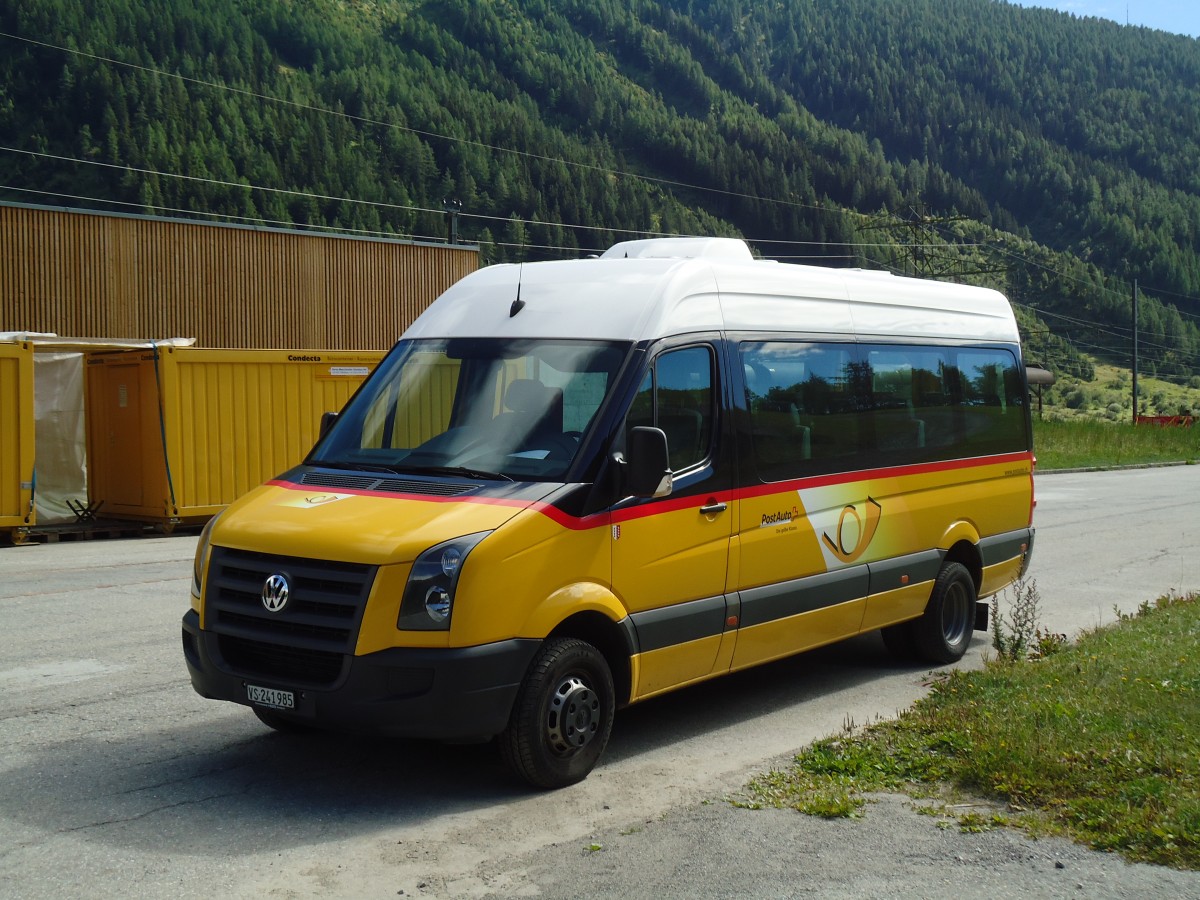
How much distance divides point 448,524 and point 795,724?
9.43 ft

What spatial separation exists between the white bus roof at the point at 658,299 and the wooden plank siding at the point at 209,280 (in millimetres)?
23690

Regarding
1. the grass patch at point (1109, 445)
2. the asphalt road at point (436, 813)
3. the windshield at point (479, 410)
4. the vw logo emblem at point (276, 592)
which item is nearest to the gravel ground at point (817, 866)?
the asphalt road at point (436, 813)

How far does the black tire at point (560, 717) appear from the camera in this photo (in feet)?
19.6

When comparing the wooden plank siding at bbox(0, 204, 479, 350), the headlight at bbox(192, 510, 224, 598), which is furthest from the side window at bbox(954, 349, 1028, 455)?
the wooden plank siding at bbox(0, 204, 479, 350)

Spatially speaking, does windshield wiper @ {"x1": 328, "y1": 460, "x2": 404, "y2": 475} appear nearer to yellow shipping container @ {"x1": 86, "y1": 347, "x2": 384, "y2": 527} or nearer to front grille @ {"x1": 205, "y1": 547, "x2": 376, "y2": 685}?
front grille @ {"x1": 205, "y1": 547, "x2": 376, "y2": 685}

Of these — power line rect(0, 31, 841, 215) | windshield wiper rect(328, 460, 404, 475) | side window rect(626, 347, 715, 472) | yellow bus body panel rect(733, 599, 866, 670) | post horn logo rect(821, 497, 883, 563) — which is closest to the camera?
windshield wiper rect(328, 460, 404, 475)

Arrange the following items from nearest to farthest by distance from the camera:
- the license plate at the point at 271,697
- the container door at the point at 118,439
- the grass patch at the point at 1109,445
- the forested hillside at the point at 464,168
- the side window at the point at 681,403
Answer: the license plate at the point at 271,697 < the side window at the point at 681,403 < the container door at the point at 118,439 < the grass patch at the point at 1109,445 < the forested hillside at the point at 464,168

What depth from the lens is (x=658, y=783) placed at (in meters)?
6.37

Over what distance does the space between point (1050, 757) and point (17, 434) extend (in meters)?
15.3

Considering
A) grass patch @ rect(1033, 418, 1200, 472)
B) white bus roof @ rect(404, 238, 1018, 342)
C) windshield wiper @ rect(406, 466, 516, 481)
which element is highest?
white bus roof @ rect(404, 238, 1018, 342)

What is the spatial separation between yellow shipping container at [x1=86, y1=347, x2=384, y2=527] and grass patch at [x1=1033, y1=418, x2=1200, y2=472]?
24810 millimetres

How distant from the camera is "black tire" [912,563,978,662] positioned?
367 inches

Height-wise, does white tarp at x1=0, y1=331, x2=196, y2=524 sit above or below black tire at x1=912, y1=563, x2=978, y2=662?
above

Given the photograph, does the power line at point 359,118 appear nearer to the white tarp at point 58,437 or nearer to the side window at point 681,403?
the white tarp at point 58,437
